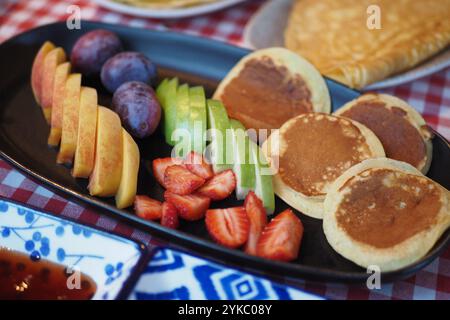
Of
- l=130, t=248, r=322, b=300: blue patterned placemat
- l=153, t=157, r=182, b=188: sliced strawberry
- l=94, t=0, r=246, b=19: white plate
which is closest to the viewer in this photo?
l=130, t=248, r=322, b=300: blue patterned placemat

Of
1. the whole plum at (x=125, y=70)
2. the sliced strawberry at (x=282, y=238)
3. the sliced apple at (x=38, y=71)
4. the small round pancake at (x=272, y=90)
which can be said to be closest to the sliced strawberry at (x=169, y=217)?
the sliced strawberry at (x=282, y=238)

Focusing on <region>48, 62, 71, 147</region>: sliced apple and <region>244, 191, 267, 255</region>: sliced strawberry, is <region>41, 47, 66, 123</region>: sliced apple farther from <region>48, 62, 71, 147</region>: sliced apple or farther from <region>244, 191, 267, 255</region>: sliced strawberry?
<region>244, 191, 267, 255</region>: sliced strawberry

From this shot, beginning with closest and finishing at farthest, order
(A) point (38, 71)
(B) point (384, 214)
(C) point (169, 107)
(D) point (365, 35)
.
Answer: (B) point (384, 214) → (C) point (169, 107) → (A) point (38, 71) → (D) point (365, 35)

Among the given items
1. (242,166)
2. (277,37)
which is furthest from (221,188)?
(277,37)

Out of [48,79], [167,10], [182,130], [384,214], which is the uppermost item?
[167,10]

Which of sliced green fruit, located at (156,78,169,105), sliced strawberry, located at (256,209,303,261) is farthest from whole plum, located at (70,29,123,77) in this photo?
sliced strawberry, located at (256,209,303,261)

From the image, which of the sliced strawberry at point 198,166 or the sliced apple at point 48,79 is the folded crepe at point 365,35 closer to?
the sliced strawberry at point 198,166

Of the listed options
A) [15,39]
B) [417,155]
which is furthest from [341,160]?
[15,39]

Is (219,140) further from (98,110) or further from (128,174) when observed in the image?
(98,110)
